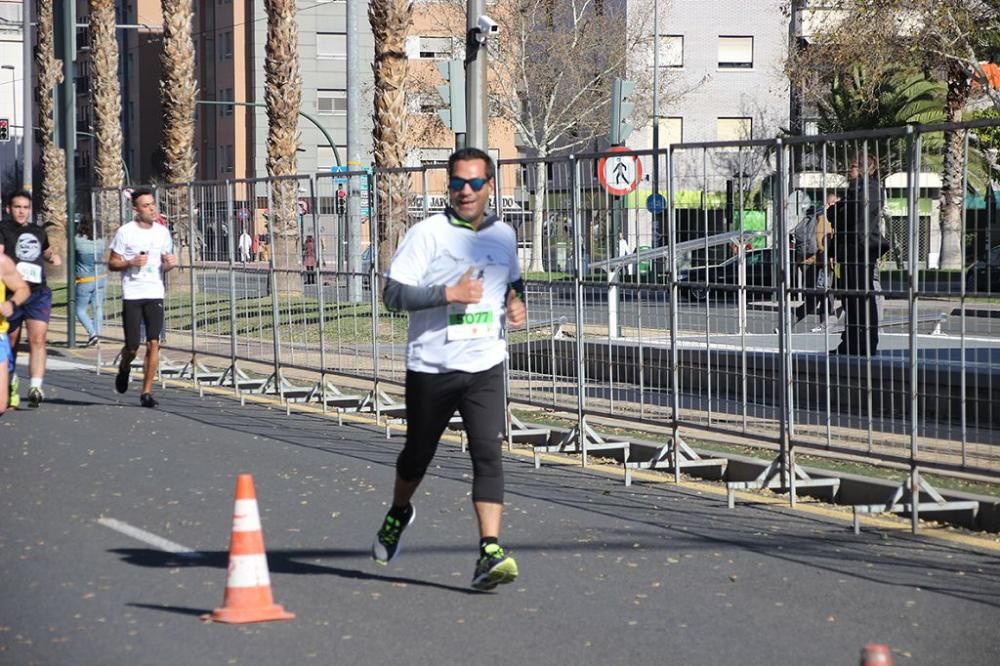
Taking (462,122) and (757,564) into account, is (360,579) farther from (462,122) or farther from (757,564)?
(462,122)

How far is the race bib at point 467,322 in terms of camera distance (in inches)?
303

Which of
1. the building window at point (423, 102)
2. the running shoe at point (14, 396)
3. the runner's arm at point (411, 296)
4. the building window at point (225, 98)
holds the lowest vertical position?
the running shoe at point (14, 396)

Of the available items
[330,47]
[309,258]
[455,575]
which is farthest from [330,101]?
[455,575]

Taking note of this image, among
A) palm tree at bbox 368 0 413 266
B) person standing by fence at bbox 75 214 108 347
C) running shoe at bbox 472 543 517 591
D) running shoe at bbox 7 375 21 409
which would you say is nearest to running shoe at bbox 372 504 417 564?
running shoe at bbox 472 543 517 591

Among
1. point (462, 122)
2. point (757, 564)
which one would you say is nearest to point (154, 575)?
point (757, 564)

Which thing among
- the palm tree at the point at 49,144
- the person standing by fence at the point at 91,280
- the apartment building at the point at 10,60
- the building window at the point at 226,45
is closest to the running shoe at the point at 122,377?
the person standing by fence at the point at 91,280

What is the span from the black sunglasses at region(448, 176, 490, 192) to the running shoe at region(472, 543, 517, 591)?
1568mm

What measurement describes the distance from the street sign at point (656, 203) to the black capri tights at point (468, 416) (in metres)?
3.89

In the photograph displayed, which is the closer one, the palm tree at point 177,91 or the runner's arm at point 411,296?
the runner's arm at point 411,296

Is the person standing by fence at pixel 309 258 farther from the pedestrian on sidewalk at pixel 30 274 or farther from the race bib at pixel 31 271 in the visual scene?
the race bib at pixel 31 271

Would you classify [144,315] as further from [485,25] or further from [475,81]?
[485,25]

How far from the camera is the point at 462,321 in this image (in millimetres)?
7703

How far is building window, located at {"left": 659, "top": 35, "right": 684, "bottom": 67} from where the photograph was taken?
59562 mm

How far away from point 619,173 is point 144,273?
567 centimetres
